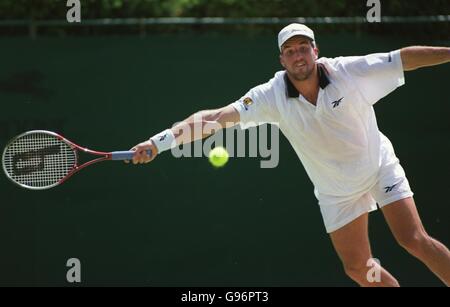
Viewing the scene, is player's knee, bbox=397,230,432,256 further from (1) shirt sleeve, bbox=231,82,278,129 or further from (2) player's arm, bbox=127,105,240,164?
(2) player's arm, bbox=127,105,240,164

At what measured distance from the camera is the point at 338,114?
5008mm

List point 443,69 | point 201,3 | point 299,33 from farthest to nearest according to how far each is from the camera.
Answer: point 201,3, point 443,69, point 299,33

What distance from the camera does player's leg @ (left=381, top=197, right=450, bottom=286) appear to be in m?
4.81

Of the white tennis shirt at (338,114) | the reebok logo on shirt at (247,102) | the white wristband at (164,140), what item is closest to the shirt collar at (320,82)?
the white tennis shirt at (338,114)

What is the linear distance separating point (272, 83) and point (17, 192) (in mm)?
2487

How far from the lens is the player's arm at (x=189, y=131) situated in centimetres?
475

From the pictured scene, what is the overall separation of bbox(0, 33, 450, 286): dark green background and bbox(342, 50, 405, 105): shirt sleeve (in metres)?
1.57

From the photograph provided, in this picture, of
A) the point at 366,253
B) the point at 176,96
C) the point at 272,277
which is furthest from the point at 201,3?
the point at 366,253

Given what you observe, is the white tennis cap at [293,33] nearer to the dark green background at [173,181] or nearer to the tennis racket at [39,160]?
the tennis racket at [39,160]

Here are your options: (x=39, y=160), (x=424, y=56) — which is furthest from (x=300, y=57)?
(x=39, y=160)

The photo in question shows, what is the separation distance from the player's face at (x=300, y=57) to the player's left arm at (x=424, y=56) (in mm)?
539

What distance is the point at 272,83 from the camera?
520cm

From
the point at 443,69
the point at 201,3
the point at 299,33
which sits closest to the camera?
the point at 299,33
